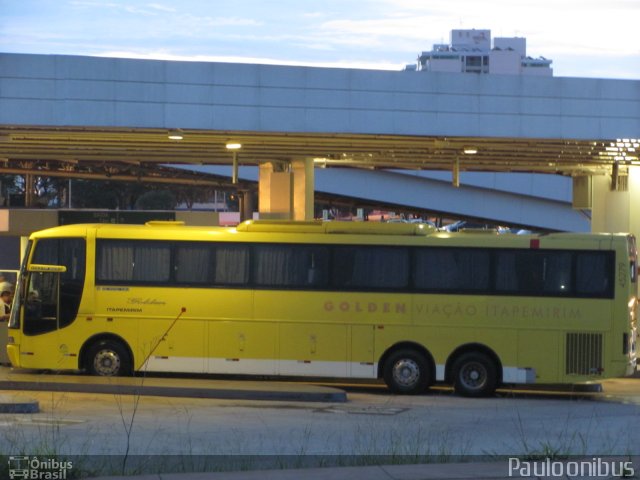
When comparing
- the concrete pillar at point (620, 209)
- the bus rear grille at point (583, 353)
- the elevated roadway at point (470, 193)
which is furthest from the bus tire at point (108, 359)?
the elevated roadway at point (470, 193)

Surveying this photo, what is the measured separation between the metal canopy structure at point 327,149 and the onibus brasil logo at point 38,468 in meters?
15.3

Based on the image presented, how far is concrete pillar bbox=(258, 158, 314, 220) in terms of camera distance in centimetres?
3288

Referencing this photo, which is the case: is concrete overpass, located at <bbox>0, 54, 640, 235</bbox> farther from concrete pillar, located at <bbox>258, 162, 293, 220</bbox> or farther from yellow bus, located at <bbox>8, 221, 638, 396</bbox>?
concrete pillar, located at <bbox>258, 162, 293, 220</bbox>

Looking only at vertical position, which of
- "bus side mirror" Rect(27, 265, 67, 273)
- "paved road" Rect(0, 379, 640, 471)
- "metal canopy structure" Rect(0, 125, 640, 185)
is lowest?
"paved road" Rect(0, 379, 640, 471)

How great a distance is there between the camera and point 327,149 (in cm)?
3075

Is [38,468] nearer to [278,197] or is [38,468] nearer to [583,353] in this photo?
[583,353]

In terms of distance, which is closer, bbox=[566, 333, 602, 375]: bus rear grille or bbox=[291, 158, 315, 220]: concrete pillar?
bbox=[566, 333, 602, 375]: bus rear grille

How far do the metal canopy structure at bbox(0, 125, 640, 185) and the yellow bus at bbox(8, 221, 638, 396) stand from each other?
4.44 m

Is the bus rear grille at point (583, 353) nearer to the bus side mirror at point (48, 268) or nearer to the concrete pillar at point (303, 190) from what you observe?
the bus side mirror at point (48, 268)

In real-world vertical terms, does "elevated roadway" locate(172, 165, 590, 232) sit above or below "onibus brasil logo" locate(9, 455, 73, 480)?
above

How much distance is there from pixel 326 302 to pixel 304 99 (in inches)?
208

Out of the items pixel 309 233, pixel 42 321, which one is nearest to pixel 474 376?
pixel 309 233

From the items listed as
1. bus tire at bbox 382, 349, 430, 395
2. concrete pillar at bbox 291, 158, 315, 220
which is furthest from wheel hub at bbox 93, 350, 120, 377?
concrete pillar at bbox 291, 158, 315, 220

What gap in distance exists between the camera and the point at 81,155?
3684 centimetres
